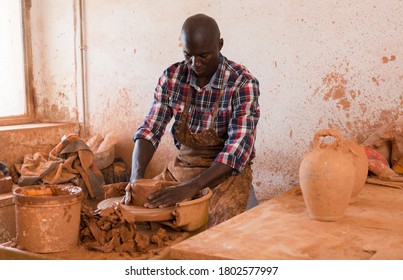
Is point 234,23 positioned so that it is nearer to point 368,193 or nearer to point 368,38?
point 368,38

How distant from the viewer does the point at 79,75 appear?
17.0ft

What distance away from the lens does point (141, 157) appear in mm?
3158

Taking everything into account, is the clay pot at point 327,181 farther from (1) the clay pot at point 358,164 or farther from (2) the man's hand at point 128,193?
(2) the man's hand at point 128,193

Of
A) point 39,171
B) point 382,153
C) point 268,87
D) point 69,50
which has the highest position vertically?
point 69,50

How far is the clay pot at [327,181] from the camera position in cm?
231

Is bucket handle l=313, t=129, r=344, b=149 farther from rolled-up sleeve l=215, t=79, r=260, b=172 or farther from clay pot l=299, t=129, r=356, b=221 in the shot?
rolled-up sleeve l=215, t=79, r=260, b=172

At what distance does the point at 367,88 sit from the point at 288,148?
0.77 m

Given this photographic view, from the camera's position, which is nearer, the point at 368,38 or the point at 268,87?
the point at 368,38

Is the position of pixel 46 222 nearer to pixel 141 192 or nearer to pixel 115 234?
pixel 115 234

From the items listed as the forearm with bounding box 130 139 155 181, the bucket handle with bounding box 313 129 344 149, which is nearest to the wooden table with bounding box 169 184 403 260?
the bucket handle with bounding box 313 129 344 149

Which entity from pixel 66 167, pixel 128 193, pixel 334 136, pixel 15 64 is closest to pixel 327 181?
pixel 334 136

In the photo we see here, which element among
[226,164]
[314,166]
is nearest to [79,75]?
[226,164]

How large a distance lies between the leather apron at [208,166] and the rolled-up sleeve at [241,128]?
18 cm

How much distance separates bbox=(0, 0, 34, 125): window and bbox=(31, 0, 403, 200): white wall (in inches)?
4.6
